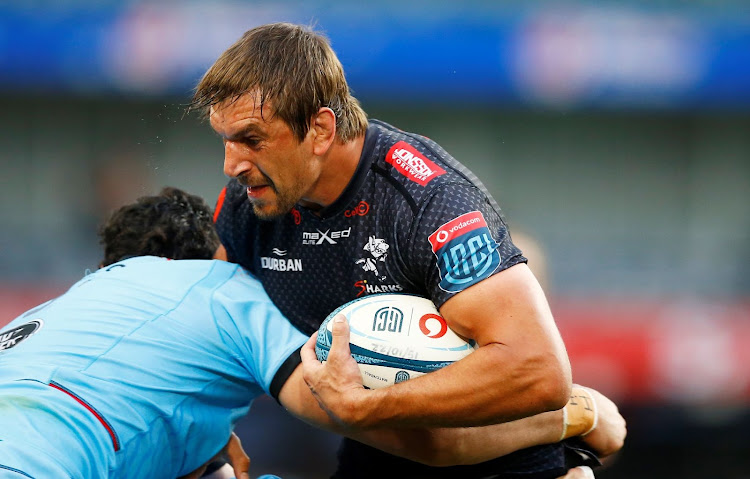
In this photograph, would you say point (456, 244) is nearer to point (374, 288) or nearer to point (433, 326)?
point (433, 326)

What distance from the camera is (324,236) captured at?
12.8 ft


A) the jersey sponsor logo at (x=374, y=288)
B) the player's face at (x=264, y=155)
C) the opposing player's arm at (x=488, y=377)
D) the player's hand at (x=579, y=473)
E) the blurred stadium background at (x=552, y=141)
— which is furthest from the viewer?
the blurred stadium background at (x=552, y=141)

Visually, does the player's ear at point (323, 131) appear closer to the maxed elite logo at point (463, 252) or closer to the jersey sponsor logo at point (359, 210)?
the jersey sponsor logo at point (359, 210)

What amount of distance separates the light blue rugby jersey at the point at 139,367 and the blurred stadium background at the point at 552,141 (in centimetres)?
543

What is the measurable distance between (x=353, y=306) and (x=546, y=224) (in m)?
11.8

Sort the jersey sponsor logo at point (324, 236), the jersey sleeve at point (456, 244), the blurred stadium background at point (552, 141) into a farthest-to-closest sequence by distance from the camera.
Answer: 1. the blurred stadium background at point (552, 141)
2. the jersey sponsor logo at point (324, 236)
3. the jersey sleeve at point (456, 244)

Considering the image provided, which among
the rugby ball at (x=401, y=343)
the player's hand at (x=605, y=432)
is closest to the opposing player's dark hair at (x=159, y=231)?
the rugby ball at (x=401, y=343)

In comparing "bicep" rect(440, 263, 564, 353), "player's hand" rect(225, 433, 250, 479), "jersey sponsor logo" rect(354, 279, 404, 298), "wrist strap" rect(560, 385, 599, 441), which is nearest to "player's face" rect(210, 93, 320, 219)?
"jersey sponsor logo" rect(354, 279, 404, 298)

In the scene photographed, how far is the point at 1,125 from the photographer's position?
14.6 m

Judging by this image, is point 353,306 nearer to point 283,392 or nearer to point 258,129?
point 283,392

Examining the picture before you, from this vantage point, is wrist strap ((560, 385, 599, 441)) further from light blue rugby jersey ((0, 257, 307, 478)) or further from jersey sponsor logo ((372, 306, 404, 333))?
light blue rugby jersey ((0, 257, 307, 478))

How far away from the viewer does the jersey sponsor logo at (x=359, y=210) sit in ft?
12.3

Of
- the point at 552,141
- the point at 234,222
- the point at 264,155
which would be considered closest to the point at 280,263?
the point at 234,222

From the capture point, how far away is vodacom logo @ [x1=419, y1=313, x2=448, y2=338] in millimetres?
3410
